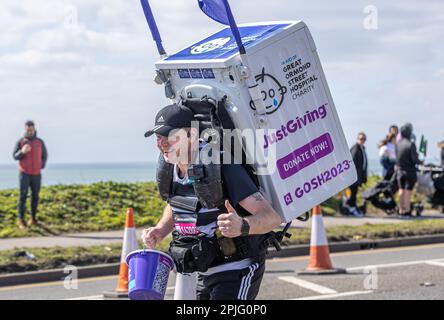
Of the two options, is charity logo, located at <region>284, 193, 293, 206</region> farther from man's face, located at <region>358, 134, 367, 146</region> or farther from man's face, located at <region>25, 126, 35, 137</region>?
man's face, located at <region>358, 134, 367, 146</region>

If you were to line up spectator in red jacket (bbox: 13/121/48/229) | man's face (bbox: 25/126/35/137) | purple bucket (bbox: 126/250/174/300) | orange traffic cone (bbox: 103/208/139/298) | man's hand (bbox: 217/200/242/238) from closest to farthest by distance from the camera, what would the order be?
man's hand (bbox: 217/200/242/238), purple bucket (bbox: 126/250/174/300), orange traffic cone (bbox: 103/208/139/298), spectator in red jacket (bbox: 13/121/48/229), man's face (bbox: 25/126/35/137)

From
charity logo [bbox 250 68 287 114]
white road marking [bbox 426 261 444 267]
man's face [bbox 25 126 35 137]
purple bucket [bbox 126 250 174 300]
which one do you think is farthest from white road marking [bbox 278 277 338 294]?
man's face [bbox 25 126 35 137]

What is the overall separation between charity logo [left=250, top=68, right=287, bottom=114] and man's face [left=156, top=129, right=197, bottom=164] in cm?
41

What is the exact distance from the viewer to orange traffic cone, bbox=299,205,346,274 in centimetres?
1144

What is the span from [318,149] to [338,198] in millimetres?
14053

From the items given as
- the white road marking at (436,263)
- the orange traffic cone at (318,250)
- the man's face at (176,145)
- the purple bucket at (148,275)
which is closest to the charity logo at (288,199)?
the man's face at (176,145)

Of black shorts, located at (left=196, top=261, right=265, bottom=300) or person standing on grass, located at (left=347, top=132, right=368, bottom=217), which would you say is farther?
person standing on grass, located at (left=347, top=132, right=368, bottom=217)

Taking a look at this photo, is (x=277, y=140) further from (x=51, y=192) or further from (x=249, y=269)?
(x=51, y=192)

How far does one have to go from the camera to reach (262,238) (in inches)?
198

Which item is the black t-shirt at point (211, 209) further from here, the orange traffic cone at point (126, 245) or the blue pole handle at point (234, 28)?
the orange traffic cone at point (126, 245)

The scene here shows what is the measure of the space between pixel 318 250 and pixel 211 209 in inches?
272

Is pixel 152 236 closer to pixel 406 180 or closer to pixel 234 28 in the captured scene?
pixel 234 28

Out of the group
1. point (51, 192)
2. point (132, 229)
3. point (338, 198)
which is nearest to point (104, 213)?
point (51, 192)
